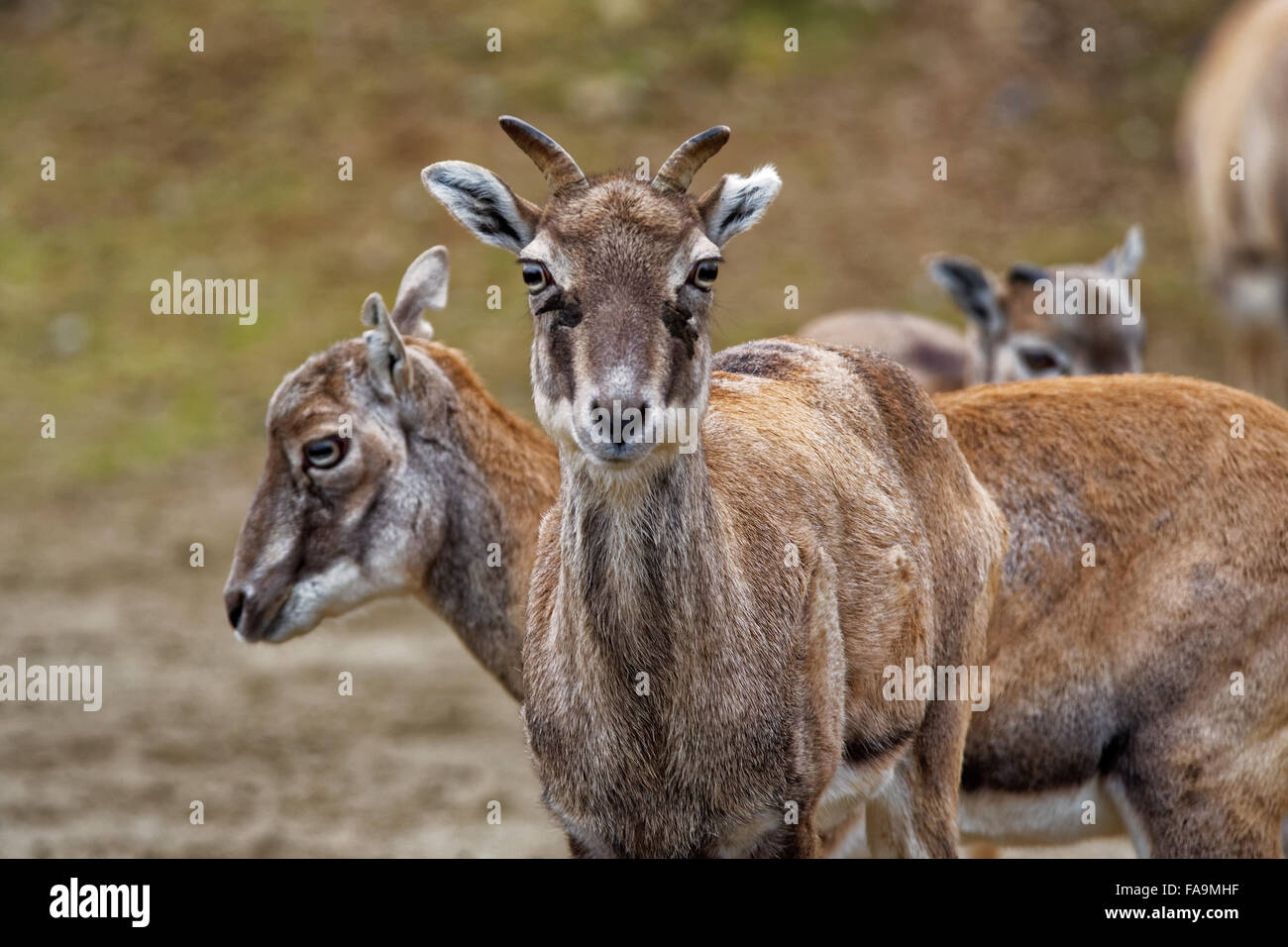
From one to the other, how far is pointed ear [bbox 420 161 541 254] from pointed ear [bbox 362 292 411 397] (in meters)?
1.44

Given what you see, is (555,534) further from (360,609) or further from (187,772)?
(187,772)

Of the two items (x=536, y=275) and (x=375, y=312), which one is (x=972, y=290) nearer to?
(x=375, y=312)

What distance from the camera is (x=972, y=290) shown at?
10844 mm

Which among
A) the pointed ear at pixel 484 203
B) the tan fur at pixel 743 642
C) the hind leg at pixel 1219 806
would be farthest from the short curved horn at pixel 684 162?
the hind leg at pixel 1219 806

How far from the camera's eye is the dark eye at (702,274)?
543 centimetres

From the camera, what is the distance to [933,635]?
20.4ft

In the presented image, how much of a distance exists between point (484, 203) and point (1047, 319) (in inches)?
222

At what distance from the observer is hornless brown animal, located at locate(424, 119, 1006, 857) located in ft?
17.5

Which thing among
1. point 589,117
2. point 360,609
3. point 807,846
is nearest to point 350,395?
point 360,609

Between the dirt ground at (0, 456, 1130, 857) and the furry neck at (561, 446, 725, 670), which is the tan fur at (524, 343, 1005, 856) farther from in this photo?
the dirt ground at (0, 456, 1130, 857)

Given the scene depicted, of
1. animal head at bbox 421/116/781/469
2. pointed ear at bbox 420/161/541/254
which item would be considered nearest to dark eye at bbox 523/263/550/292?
animal head at bbox 421/116/781/469

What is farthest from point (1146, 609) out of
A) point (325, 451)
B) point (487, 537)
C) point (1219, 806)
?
point (325, 451)

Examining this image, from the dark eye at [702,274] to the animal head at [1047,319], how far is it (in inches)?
202

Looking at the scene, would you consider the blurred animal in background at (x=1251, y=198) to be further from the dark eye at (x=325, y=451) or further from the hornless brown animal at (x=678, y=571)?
the dark eye at (x=325, y=451)
